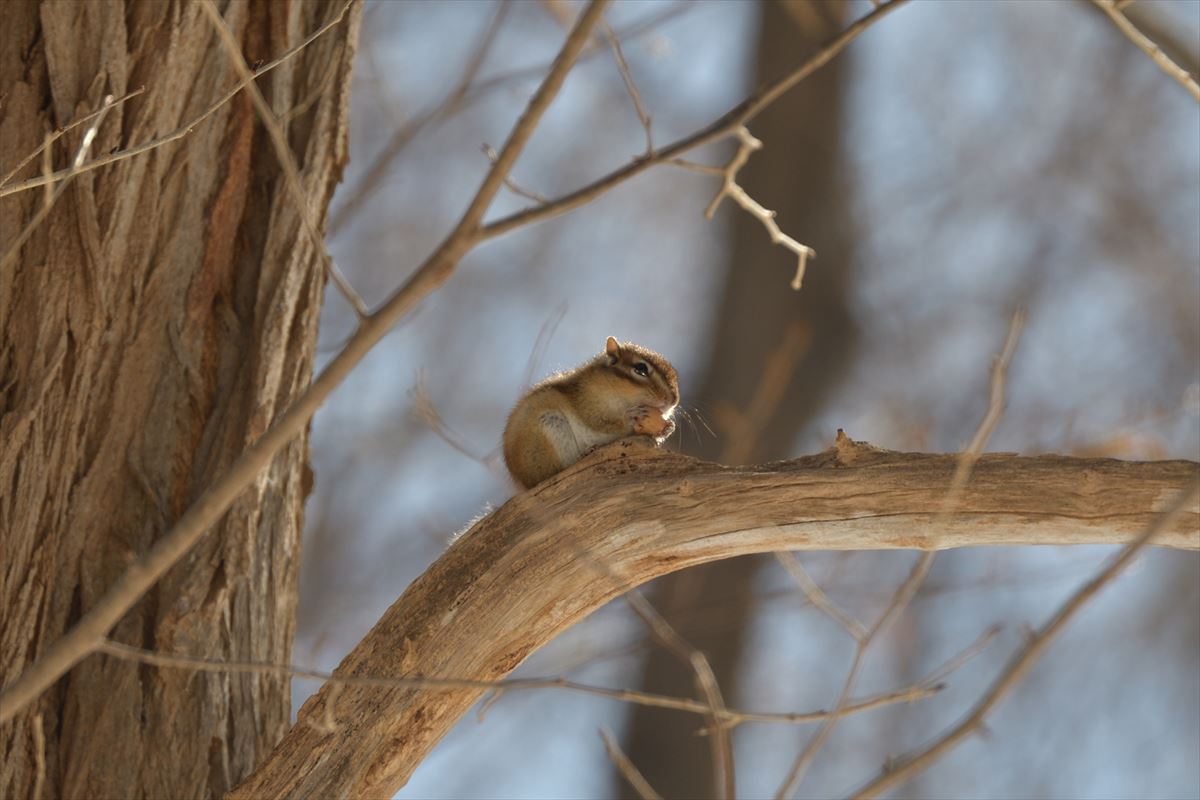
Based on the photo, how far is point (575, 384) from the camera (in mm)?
4523

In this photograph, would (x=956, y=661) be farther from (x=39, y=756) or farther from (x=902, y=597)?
(x=39, y=756)

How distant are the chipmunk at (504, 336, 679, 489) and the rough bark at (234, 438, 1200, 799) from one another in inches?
25.7

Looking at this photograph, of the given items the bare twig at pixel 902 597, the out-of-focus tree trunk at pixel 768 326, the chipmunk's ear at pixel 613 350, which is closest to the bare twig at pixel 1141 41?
the bare twig at pixel 902 597

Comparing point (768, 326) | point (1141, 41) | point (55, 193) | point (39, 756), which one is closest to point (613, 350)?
point (55, 193)

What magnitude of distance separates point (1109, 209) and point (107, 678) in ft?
27.7

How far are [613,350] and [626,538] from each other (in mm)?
1539

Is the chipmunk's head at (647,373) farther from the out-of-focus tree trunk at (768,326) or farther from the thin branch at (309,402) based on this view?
the out-of-focus tree trunk at (768,326)

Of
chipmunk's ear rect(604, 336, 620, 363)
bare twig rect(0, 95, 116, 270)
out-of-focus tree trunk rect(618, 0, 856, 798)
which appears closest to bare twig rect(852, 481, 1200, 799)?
bare twig rect(0, 95, 116, 270)

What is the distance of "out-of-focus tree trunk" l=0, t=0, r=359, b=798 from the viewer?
11.7 ft

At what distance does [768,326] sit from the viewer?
10109mm

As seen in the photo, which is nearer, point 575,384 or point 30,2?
point 30,2

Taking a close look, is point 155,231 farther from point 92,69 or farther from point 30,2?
point 30,2

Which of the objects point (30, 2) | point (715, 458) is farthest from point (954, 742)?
point (715, 458)

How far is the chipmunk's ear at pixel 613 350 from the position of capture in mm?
4809
